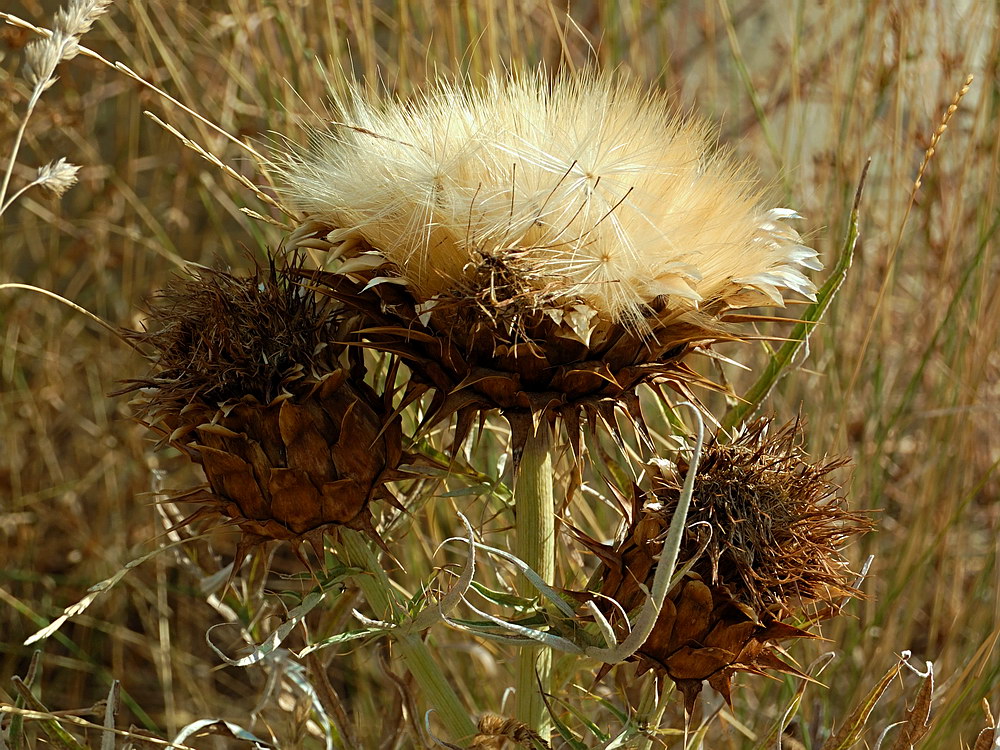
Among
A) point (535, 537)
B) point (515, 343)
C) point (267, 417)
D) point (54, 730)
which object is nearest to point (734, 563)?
point (535, 537)

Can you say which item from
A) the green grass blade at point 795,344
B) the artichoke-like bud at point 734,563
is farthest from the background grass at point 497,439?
the artichoke-like bud at point 734,563

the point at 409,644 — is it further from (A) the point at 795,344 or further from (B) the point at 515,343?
(A) the point at 795,344

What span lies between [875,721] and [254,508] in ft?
6.26

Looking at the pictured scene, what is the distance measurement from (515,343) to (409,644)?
0.47 meters

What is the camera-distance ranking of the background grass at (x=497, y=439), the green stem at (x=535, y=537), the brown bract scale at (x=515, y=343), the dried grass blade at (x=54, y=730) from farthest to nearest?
1. the background grass at (x=497, y=439)
2. the dried grass blade at (x=54, y=730)
3. the green stem at (x=535, y=537)
4. the brown bract scale at (x=515, y=343)

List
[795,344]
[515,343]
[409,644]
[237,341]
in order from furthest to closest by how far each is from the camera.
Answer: [795,344]
[409,644]
[237,341]
[515,343]

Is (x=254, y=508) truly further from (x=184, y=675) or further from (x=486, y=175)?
(x=184, y=675)

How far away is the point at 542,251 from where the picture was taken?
111cm

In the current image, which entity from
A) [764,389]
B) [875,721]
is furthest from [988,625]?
[764,389]

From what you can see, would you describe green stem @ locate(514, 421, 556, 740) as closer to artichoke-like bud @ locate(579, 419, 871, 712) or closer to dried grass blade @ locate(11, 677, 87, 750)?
artichoke-like bud @ locate(579, 419, 871, 712)

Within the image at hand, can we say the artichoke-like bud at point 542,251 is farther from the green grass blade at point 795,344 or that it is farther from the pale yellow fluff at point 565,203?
the green grass blade at point 795,344

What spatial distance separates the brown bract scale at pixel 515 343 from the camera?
1082 millimetres

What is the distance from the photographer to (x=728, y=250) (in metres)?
1.16

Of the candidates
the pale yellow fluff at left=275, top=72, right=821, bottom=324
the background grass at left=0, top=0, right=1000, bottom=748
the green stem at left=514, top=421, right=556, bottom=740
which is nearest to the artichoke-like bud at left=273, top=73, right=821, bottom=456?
the pale yellow fluff at left=275, top=72, right=821, bottom=324
